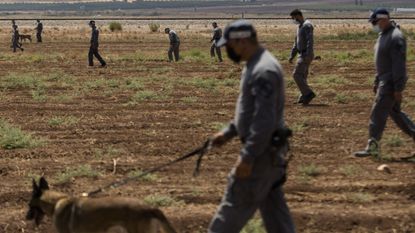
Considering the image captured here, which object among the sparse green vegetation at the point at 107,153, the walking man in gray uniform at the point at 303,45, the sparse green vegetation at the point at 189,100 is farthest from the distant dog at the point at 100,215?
the sparse green vegetation at the point at 189,100

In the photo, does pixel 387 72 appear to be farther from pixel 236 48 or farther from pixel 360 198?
pixel 236 48

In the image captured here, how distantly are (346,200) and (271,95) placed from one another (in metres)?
3.65

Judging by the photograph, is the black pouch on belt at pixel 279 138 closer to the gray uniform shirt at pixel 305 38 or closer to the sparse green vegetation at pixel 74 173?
the sparse green vegetation at pixel 74 173

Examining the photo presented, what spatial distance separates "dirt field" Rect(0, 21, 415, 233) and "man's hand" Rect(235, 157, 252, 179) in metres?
2.12

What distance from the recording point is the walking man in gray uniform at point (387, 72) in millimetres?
9688

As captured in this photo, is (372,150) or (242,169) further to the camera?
(372,150)

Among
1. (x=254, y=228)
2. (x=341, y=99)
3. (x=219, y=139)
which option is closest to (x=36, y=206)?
(x=219, y=139)

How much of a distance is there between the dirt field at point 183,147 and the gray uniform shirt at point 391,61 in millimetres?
1046

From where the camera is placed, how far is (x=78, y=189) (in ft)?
29.8

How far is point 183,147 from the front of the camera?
11.5 meters

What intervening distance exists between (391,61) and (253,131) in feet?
16.6

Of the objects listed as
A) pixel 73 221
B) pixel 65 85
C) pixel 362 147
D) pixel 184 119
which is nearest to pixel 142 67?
pixel 65 85

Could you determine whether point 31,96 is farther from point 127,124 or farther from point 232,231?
point 232,231

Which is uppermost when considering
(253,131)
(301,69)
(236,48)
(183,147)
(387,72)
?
(236,48)
